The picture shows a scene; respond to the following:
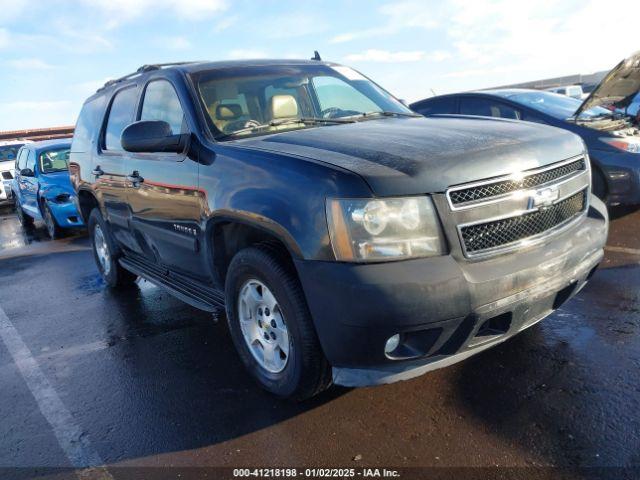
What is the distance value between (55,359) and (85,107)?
114 inches

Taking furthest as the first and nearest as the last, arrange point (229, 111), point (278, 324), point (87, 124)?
point (87, 124) < point (229, 111) < point (278, 324)

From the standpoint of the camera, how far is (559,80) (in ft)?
152

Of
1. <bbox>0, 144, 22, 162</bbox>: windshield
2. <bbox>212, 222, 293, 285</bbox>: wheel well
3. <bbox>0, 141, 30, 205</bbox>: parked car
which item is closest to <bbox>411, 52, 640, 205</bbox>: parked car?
<bbox>212, 222, 293, 285</bbox>: wheel well

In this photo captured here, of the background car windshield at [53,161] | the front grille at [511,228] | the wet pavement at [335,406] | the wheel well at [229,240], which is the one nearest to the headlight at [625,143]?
the wet pavement at [335,406]

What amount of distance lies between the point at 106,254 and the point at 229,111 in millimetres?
2808

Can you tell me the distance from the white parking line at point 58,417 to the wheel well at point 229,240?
3.80 feet

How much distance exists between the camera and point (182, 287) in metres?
3.87

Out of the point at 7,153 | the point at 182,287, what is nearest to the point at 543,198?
the point at 182,287

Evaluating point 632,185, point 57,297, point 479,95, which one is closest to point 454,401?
point 632,185

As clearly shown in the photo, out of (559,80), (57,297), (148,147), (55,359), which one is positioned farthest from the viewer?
(559,80)

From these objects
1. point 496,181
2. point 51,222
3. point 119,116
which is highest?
point 119,116

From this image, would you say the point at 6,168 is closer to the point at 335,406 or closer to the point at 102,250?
the point at 102,250

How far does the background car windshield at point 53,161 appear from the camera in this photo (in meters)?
9.63

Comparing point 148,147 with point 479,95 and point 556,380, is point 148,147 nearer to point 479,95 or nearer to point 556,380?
point 556,380
